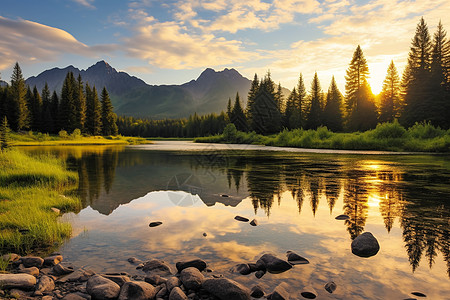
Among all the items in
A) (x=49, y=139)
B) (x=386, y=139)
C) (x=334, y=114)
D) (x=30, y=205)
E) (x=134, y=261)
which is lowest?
(x=134, y=261)

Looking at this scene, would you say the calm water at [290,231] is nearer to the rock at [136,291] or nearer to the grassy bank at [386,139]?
the rock at [136,291]

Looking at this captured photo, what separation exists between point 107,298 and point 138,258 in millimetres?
1578

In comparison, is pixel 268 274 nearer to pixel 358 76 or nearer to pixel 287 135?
pixel 287 135

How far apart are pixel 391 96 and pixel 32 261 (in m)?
76.3

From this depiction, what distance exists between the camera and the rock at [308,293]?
440cm

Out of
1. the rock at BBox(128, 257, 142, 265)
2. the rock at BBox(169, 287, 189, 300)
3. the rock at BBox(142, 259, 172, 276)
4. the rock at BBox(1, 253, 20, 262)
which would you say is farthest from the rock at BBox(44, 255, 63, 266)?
the rock at BBox(169, 287, 189, 300)

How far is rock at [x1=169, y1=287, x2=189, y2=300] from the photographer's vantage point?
421 centimetres

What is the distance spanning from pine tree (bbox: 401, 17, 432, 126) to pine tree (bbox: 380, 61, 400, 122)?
10.3m

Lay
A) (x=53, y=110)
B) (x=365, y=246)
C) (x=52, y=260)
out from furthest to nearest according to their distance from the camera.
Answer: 1. (x=53, y=110)
2. (x=365, y=246)
3. (x=52, y=260)

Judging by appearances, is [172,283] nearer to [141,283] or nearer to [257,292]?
[141,283]

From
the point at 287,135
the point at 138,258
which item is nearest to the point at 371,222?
the point at 138,258

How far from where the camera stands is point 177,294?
4254 millimetres

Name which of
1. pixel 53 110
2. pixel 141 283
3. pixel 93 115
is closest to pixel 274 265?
pixel 141 283

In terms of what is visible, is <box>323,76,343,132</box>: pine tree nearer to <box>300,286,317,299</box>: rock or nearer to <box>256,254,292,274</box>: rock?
<box>256,254,292,274</box>: rock
